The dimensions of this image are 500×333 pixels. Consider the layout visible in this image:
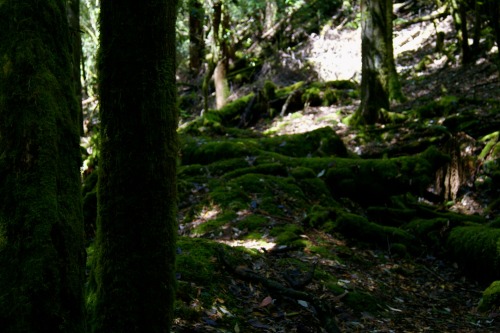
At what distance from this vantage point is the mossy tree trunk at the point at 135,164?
2.77 metres

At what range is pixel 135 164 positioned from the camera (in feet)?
9.17

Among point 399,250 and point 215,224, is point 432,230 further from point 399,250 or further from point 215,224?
point 215,224

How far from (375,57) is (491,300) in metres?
8.64

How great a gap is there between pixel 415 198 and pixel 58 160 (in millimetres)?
8159

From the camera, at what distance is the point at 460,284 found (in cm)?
675

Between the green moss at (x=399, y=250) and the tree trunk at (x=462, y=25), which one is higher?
the tree trunk at (x=462, y=25)

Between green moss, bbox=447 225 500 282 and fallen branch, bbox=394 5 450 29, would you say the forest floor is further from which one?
fallen branch, bbox=394 5 450 29

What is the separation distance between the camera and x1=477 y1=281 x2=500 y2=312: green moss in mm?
5655

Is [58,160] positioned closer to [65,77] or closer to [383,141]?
[65,77]

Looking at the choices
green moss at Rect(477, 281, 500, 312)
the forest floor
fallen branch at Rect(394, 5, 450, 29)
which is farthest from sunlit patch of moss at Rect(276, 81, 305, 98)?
green moss at Rect(477, 281, 500, 312)

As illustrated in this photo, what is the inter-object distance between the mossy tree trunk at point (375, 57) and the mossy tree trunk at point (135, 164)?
1085 cm

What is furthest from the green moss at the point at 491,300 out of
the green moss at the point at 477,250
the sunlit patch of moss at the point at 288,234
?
the sunlit patch of moss at the point at 288,234

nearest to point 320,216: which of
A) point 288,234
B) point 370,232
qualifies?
point 370,232

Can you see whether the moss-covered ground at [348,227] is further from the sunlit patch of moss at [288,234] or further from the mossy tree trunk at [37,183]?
the mossy tree trunk at [37,183]
